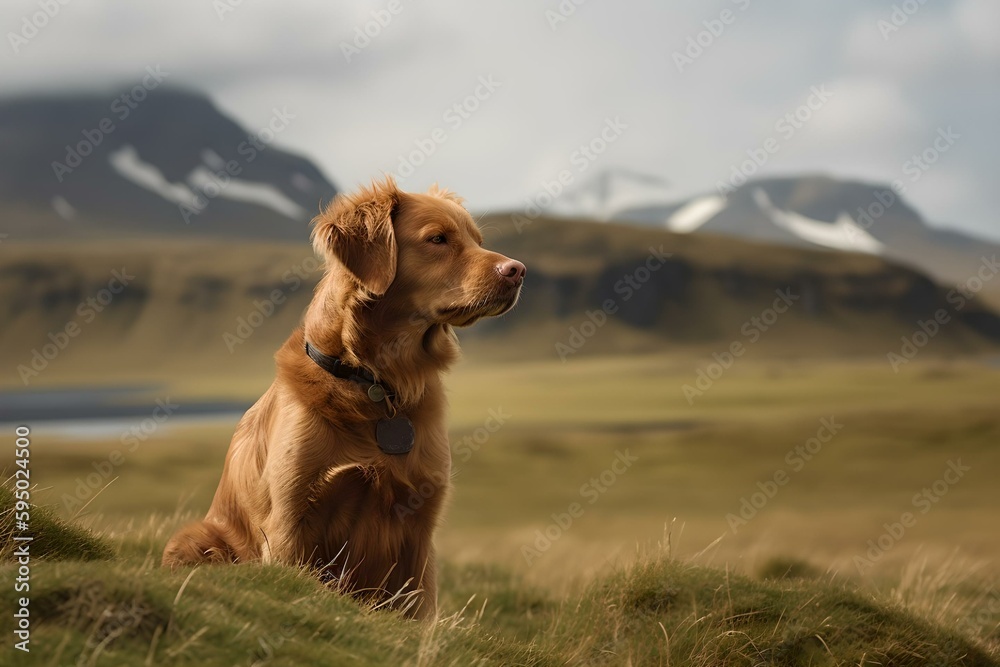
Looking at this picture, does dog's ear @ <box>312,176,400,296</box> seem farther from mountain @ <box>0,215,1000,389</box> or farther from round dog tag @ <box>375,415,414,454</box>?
mountain @ <box>0,215,1000,389</box>

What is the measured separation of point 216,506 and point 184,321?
187103 millimetres

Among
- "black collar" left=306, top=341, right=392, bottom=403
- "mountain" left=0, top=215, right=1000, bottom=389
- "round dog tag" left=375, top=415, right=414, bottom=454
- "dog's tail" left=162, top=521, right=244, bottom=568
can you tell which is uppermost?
"black collar" left=306, top=341, right=392, bottom=403

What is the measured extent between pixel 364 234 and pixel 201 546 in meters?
2.07

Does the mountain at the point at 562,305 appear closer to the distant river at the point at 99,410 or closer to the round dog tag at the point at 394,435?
the distant river at the point at 99,410

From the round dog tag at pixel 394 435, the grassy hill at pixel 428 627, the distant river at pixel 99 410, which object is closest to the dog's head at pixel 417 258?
the round dog tag at pixel 394 435

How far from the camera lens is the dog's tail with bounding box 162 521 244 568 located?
5.43m

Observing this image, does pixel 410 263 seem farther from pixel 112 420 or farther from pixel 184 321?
pixel 184 321

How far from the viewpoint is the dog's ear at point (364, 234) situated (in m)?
5.43

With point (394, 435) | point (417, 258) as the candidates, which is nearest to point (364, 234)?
point (417, 258)

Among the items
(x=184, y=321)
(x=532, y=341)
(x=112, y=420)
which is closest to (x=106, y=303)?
(x=184, y=321)

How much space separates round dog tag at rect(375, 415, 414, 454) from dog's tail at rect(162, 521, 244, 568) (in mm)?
1159

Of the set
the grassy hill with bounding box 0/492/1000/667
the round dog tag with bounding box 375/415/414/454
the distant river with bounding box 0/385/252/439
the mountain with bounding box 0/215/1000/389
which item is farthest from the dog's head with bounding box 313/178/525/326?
the mountain with bounding box 0/215/1000/389

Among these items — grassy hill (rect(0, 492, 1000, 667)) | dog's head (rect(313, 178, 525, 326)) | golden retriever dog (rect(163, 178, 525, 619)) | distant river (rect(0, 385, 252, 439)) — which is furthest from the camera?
distant river (rect(0, 385, 252, 439))

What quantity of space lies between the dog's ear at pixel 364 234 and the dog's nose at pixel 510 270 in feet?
2.10
